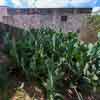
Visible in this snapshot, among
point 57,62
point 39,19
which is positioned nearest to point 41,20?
point 39,19

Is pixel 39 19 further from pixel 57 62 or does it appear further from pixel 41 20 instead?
pixel 57 62

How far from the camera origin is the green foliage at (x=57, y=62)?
257cm

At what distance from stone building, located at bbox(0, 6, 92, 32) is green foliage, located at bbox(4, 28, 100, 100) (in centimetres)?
476

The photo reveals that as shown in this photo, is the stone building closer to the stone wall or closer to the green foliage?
the stone wall

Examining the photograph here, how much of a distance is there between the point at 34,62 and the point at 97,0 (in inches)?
414

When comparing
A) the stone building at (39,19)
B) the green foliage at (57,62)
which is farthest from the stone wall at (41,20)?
the green foliage at (57,62)

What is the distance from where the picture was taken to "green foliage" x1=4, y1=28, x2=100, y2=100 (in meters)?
2.57

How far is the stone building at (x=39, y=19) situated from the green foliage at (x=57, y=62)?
4.76 metres

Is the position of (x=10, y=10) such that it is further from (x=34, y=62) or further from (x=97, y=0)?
(x=34, y=62)

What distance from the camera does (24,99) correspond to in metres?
2.37

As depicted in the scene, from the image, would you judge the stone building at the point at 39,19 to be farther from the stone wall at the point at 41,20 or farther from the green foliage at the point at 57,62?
the green foliage at the point at 57,62

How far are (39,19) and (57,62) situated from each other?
6933 mm

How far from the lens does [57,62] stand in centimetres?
282

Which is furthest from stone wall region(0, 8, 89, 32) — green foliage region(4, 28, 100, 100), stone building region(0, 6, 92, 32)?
green foliage region(4, 28, 100, 100)
